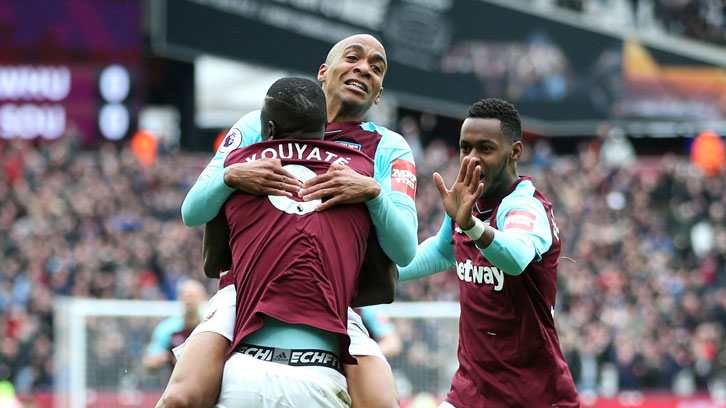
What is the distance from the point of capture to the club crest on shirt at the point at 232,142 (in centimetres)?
476

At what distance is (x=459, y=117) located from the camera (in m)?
28.3

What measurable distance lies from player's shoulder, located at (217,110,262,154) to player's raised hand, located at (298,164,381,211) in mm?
604

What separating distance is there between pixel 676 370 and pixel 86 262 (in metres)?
10.1

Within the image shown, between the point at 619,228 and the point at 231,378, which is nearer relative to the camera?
the point at 231,378

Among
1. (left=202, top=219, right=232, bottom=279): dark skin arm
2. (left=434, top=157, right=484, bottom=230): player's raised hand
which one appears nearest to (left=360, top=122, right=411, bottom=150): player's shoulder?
(left=434, top=157, right=484, bottom=230): player's raised hand

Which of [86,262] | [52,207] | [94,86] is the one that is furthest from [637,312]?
[94,86]

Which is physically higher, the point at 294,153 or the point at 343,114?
the point at 343,114

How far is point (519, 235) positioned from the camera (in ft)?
16.2

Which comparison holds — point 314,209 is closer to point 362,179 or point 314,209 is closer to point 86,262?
point 362,179

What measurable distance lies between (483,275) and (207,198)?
1541mm

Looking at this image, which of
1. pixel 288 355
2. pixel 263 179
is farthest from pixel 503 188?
pixel 288 355

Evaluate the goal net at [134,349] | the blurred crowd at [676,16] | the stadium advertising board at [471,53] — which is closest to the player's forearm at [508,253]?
the goal net at [134,349]

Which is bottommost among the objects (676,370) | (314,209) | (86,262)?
(676,370)

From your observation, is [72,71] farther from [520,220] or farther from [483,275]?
[520,220]
